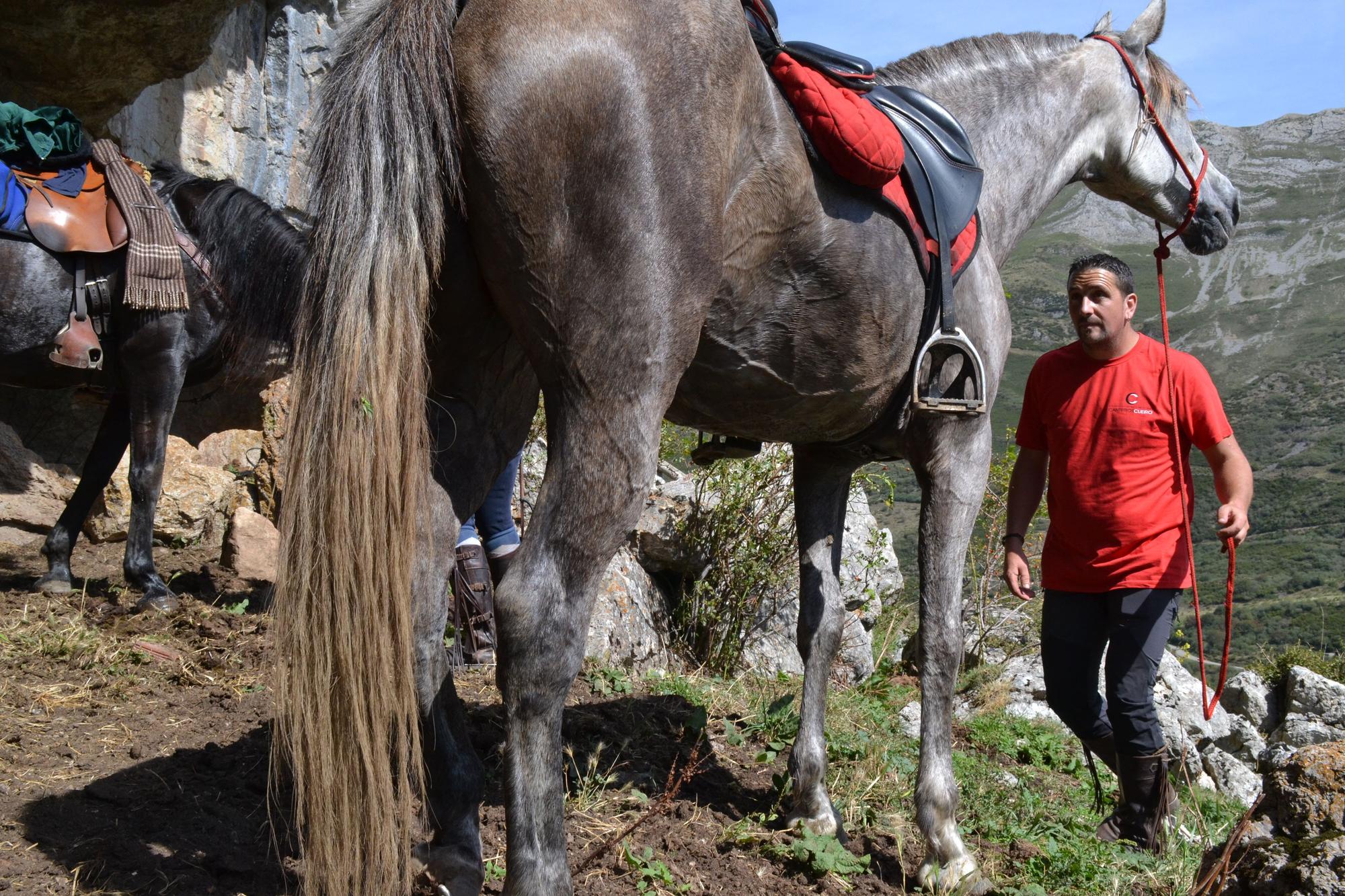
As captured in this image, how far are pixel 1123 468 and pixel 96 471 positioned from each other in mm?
5681

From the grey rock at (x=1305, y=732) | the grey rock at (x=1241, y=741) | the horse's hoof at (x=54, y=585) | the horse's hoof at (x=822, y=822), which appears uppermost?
the horse's hoof at (x=54, y=585)

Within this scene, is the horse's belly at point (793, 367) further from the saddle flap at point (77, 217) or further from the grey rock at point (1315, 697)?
the grey rock at point (1315, 697)

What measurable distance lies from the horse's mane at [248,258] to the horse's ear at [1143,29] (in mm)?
4301

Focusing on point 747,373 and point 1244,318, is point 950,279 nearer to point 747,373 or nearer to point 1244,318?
point 747,373

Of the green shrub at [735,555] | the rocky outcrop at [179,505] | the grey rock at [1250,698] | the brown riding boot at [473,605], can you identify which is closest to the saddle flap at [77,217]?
the rocky outcrop at [179,505]

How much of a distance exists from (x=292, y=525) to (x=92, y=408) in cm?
741

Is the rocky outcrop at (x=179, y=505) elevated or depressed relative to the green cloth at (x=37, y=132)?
depressed

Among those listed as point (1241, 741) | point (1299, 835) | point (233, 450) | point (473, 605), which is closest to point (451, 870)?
point (1299, 835)

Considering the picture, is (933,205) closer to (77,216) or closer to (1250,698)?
(77,216)

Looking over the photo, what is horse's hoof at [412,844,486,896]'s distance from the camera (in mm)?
2424

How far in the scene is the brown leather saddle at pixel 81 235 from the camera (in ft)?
16.9

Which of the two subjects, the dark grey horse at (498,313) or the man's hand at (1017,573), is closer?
the dark grey horse at (498,313)

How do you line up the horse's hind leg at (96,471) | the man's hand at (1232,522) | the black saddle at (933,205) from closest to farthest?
the black saddle at (933,205) → the man's hand at (1232,522) → the horse's hind leg at (96,471)

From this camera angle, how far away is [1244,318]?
373ft
